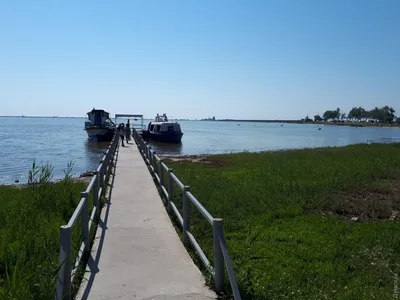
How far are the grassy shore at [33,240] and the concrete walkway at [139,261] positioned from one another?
20.8 inches

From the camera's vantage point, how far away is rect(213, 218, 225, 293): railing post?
464 cm

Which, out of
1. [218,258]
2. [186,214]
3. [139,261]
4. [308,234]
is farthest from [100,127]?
[218,258]

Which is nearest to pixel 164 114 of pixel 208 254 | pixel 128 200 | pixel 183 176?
pixel 183 176

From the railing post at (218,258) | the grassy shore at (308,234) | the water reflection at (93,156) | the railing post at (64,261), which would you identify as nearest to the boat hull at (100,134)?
the water reflection at (93,156)

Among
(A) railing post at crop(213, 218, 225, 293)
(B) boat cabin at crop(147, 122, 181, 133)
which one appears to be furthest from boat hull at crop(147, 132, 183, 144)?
(A) railing post at crop(213, 218, 225, 293)

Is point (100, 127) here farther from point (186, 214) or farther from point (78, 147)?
point (186, 214)

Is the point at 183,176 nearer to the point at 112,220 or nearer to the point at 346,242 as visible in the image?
the point at 112,220

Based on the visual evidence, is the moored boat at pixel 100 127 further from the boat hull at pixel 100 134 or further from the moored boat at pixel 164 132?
the moored boat at pixel 164 132

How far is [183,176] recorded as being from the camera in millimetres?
16688

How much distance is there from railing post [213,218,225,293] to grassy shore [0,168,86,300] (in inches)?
67.0

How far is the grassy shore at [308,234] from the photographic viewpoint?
548cm

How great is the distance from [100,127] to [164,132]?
322 inches

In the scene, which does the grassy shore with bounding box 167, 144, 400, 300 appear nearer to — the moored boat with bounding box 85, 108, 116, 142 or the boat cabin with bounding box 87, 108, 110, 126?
the moored boat with bounding box 85, 108, 116, 142

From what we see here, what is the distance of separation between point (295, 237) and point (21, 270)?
5.03m
